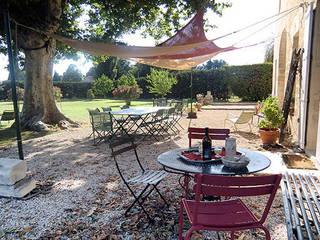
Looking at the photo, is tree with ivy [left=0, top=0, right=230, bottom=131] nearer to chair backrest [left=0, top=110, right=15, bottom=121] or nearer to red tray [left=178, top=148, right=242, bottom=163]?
chair backrest [left=0, top=110, right=15, bottom=121]

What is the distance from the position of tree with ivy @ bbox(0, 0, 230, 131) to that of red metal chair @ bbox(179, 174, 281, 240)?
670 cm

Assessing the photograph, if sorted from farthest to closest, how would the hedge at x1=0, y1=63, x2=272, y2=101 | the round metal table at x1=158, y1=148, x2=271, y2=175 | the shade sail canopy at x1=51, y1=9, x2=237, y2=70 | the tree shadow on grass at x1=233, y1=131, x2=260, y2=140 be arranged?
the hedge at x1=0, y1=63, x2=272, y2=101 → the tree shadow on grass at x1=233, y1=131, x2=260, y2=140 → the shade sail canopy at x1=51, y1=9, x2=237, y2=70 → the round metal table at x1=158, y1=148, x2=271, y2=175

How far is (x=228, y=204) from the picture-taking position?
72.1 inches

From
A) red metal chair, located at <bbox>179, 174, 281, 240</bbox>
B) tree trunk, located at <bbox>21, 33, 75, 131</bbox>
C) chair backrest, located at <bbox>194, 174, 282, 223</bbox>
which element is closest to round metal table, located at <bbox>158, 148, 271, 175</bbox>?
red metal chair, located at <bbox>179, 174, 281, 240</bbox>

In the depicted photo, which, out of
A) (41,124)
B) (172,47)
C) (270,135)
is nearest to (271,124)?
(270,135)

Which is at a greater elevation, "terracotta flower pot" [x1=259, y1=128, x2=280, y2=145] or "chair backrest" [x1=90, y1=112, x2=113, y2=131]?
"chair backrest" [x1=90, y1=112, x2=113, y2=131]

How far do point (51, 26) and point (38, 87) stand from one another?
211 cm

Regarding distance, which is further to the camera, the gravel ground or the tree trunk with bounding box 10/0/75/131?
the tree trunk with bounding box 10/0/75/131

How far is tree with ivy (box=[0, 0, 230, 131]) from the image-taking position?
6.90 m

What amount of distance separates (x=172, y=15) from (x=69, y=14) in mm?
4431

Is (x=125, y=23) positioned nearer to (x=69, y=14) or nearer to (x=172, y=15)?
(x=172, y=15)

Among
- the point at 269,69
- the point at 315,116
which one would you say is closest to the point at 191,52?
the point at 315,116

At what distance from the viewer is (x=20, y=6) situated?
6.24m

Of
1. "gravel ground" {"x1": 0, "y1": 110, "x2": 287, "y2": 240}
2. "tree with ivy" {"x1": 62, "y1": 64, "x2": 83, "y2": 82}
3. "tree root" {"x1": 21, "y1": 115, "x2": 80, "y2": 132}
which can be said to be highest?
"tree with ivy" {"x1": 62, "y1": 64, "x2": 83, "y2": 82}
